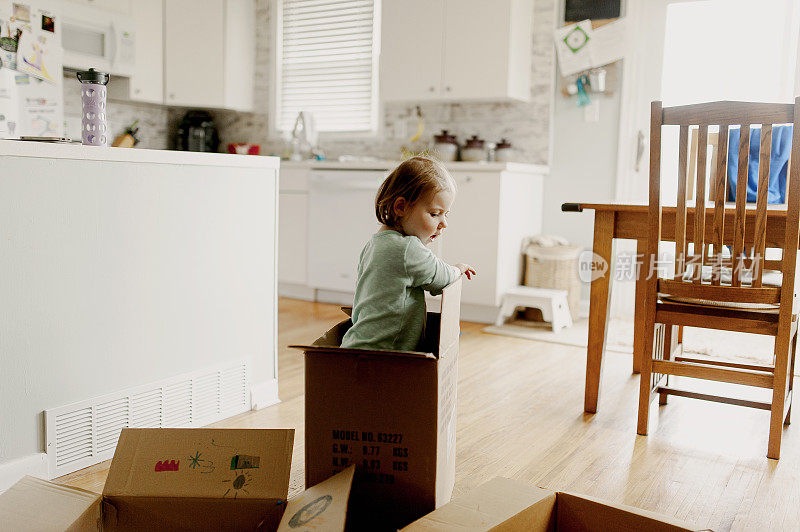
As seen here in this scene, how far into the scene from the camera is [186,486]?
146cm

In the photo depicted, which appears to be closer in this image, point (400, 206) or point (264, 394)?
point (400, 206)

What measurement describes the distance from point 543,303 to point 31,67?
3239mm

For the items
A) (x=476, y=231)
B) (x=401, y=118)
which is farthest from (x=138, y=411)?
(x=401, y=118)

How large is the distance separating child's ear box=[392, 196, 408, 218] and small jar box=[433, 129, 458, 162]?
103 inches

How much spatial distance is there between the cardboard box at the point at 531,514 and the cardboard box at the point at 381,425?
12cm

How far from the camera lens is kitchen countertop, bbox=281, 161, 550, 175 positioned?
3.97 m

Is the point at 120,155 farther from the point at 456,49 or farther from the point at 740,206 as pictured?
the point at 456,49

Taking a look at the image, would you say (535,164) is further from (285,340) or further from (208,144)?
(208,144)

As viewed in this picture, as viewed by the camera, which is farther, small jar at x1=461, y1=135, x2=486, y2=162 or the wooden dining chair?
small jar at x1=461, y1=135, x2=486, y2=162

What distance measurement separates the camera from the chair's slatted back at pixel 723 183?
81.0 inches

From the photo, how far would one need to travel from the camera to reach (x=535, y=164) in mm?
4449

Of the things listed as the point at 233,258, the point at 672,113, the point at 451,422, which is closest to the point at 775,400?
the point at 672,113

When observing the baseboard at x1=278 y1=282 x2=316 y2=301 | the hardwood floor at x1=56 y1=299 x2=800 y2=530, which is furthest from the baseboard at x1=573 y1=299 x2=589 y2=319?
the baseboard at x1=278 y1=282 x2=316 y2=301

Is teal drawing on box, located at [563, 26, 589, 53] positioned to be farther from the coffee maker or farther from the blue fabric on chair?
the coffee maker
